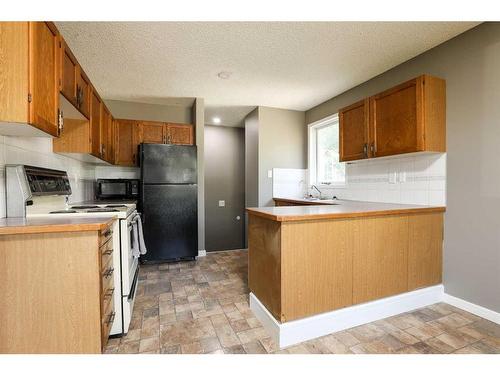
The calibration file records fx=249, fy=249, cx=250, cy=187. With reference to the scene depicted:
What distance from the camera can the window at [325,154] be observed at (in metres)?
3.79

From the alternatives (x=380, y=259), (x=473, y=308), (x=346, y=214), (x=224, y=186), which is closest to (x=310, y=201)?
(x=380, y=259)

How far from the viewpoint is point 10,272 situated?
49.7 inches

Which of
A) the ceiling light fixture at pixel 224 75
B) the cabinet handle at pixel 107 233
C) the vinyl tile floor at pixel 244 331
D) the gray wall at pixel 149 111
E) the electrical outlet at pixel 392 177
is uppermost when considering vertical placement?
the ceiling light fixture at pixel 224 75

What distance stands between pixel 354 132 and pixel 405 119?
62 centimetres

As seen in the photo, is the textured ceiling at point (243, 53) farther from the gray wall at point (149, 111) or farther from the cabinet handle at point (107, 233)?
the cabinet handle at point (107, 233)

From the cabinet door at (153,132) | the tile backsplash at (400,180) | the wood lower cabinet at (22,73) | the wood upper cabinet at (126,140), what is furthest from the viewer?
the cabinet door at (153,132)

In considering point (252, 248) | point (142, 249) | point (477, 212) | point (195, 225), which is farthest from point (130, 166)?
point (477, 212)

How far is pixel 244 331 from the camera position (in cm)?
184

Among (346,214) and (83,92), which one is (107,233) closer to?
(83,92)

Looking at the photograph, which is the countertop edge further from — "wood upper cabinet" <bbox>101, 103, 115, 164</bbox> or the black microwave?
the black microwave

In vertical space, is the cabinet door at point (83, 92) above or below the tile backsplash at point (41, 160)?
above

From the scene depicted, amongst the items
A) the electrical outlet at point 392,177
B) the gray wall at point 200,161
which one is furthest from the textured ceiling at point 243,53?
the electrical outlet at point 392,177

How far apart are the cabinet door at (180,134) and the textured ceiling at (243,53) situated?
51cm

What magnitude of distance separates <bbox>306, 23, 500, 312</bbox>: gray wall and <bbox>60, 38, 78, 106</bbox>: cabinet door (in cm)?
309
